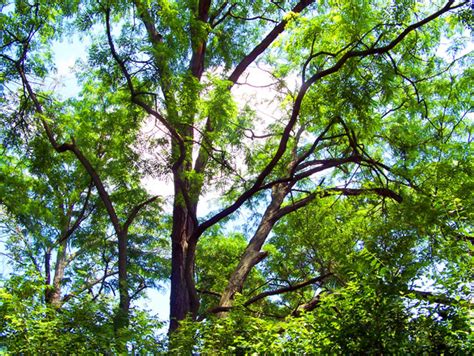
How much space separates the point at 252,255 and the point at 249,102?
329cm

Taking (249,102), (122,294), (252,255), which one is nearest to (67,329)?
(122,294)

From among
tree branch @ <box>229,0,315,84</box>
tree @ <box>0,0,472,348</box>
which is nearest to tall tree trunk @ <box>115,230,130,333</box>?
tree @ <box>0,0,472,348</box>

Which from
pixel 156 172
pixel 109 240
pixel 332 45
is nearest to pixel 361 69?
pixel 332 45

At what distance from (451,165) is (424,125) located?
2.30 m

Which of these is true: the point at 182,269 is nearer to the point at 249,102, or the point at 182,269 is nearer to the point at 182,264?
the point at 182,264

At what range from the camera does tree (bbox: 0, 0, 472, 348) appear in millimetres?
6355

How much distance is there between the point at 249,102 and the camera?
961cm

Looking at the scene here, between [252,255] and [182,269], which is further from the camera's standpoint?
[252,255]

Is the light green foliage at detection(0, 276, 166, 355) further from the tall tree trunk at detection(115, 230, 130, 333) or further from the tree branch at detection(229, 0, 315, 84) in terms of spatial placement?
the tree branch at detection(229, 0, 315, 84)

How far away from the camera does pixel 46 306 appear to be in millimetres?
5520

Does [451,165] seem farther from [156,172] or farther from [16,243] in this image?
[16,243]

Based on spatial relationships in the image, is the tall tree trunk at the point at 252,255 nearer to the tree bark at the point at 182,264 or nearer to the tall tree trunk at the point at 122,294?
the tree bark at the point at 182,264

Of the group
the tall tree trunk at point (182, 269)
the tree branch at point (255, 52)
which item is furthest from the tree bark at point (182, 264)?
the tree branch at point (255, 52)

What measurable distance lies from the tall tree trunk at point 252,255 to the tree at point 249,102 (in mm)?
22
